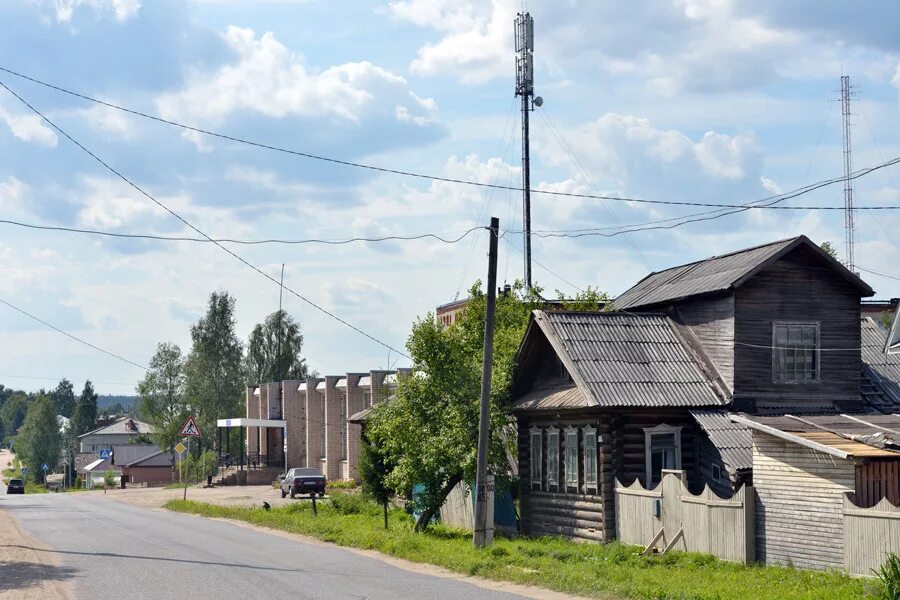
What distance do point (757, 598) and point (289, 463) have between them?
5729cm

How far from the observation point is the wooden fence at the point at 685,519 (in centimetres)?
2052

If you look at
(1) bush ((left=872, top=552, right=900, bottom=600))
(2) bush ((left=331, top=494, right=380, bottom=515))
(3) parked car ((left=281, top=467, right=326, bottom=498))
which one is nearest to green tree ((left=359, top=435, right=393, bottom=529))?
(2) bush ((left=331, top=494, right=380, bottom=515))

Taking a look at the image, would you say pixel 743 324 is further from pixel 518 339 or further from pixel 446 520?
pixel 446 520

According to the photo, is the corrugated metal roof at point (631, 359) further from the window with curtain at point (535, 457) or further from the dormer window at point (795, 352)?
the window with curtain at point (535, 457)

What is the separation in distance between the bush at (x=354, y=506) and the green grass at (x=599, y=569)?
21.9ft

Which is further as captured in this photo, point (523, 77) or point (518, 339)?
point (523, 77)

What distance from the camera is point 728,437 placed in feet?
77.9

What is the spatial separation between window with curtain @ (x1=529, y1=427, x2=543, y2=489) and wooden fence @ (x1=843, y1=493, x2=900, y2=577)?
10.7 meters

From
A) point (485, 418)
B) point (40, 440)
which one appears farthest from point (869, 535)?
point (40, 440)

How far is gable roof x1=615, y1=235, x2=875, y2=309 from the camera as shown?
86.4ft

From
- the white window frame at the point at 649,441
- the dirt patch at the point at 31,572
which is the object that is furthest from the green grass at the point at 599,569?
the dirt patch at the point at 31,572

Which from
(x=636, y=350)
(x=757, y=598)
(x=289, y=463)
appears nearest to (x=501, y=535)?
(x=636, y=350)

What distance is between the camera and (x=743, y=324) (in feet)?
86.4

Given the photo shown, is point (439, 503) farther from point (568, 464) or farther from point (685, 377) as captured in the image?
point (685, 377)
